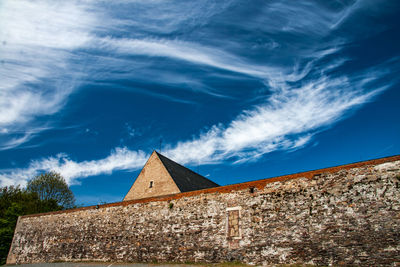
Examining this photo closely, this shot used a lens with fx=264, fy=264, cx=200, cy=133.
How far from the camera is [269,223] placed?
392 inches

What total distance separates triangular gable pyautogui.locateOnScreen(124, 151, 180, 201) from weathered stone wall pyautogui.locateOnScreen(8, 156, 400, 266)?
5.81 meters

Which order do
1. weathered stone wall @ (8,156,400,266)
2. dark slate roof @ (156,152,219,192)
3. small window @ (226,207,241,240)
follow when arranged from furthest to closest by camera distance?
dark slate roof @ (156,152,219,192) → small window @ (226,207,241,240) → weathered stone wall @ (8,156,400,266)

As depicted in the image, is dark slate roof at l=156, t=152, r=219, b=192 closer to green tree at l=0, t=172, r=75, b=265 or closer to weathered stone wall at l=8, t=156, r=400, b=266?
weathered stone wall at l=8, t=156, r=400, b=266

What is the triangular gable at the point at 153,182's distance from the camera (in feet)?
67.5

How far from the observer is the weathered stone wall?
814 cm

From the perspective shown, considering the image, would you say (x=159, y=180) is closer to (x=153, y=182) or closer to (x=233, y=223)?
(x=153, y=182)

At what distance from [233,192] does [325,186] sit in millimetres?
3676

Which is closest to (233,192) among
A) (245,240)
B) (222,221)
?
(222,221)

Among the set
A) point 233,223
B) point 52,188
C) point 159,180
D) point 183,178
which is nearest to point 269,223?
point 233,223

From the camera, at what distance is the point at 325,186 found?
9.33 metres

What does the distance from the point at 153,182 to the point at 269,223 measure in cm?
1328

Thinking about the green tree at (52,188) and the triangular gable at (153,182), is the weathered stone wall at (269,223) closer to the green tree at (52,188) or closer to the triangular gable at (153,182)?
the triangular gable at (153,182)

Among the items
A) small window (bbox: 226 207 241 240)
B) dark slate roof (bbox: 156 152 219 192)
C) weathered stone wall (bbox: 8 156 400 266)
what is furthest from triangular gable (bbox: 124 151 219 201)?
small window (bbox: 226 207 241 240)

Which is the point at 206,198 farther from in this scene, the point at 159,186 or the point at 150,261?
the point at 159,186
